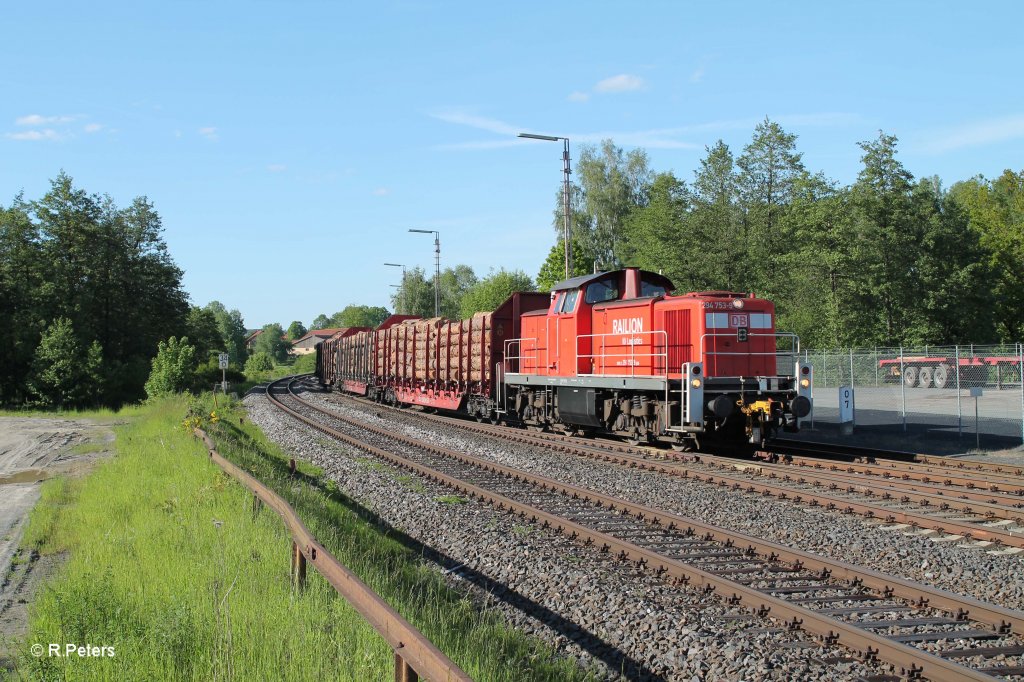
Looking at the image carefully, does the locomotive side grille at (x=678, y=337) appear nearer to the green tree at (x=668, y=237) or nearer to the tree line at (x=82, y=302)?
the green tree at (x=668, y=237)

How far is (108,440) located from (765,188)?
38.0 m

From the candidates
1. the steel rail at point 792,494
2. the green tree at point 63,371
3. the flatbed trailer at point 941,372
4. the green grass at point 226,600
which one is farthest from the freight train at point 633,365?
the green tree at point 63,371

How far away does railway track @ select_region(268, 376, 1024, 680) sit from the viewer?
200 inches

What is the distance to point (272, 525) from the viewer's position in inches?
302

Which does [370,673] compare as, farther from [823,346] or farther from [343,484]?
[823,346]

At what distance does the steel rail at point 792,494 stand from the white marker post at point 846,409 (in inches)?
242

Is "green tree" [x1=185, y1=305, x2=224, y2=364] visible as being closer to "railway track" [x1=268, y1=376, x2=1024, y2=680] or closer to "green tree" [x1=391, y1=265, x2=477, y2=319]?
"green tree" [x1=391, y1=265, x2=477, y2=319]

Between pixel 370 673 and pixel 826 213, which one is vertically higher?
pixel 826 213

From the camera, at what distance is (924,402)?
26594 mm

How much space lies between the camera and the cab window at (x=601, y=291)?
17.1m

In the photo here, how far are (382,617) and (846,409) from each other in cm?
1707

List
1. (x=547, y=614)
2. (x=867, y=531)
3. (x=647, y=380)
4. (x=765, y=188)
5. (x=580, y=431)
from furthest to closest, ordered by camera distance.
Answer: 1. (x=765, y=188)
2. (x=580, y=431)
3. (x=647, y=380)
4. (x=867, y=531)
5. (x=547, y=614)

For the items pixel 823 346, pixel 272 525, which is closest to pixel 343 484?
pixel 272 525

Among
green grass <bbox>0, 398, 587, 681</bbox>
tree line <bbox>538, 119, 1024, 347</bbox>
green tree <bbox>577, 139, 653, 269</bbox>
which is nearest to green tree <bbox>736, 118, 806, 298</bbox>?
tree line <bbox>538, 119, 1024, 347</bbox>
